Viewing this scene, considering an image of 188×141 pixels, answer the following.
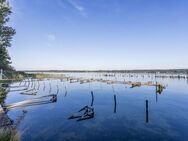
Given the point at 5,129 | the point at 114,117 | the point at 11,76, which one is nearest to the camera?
the point at 5,129

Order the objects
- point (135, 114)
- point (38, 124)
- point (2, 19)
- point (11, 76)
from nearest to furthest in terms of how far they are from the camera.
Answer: point (38, 124) → point (135, 114) → point (2, 19) → point (11, 76)

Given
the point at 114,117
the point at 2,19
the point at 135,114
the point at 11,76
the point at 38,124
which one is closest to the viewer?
the point at 38,124

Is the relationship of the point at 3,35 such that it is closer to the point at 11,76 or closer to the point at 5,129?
the point at 5,129

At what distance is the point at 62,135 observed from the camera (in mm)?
24719

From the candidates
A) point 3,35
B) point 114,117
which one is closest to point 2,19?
point 3,35

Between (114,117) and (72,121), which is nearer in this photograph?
(72,121)

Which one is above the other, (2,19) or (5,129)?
(2,19)

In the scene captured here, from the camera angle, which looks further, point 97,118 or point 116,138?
point 97,118

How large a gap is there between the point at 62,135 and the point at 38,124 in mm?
7097

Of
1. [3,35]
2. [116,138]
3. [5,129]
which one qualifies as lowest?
[116,138]

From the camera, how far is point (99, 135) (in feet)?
81.7

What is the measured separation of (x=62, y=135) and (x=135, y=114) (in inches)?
694

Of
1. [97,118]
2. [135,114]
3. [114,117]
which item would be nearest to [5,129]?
[97,118]

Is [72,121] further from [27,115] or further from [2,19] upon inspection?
[2,19]
